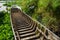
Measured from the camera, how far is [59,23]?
7.60 metres

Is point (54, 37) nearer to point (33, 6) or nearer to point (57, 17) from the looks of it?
point (57, 17)

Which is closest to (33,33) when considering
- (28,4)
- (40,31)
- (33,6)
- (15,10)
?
(40,31)

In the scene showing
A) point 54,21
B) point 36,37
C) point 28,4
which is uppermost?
point 28,4

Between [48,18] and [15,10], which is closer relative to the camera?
[48,18]

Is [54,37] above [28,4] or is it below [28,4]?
below

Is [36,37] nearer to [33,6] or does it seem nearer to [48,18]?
[48,18]

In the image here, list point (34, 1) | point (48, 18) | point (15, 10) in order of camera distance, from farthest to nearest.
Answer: point (15, 10) → point (34, 1) → point (48, 18)

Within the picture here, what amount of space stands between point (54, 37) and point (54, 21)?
2707 millimetres

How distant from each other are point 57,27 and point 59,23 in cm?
29

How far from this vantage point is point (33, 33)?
6793 mm

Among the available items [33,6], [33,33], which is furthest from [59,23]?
[33,6]

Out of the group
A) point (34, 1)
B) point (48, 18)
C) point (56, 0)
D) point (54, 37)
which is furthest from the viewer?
point (34, 1)

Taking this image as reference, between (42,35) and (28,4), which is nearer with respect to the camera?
(42,35)

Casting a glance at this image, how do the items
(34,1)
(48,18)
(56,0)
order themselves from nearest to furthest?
1. (56,0)
2. (48,18)
3. (34,1)
